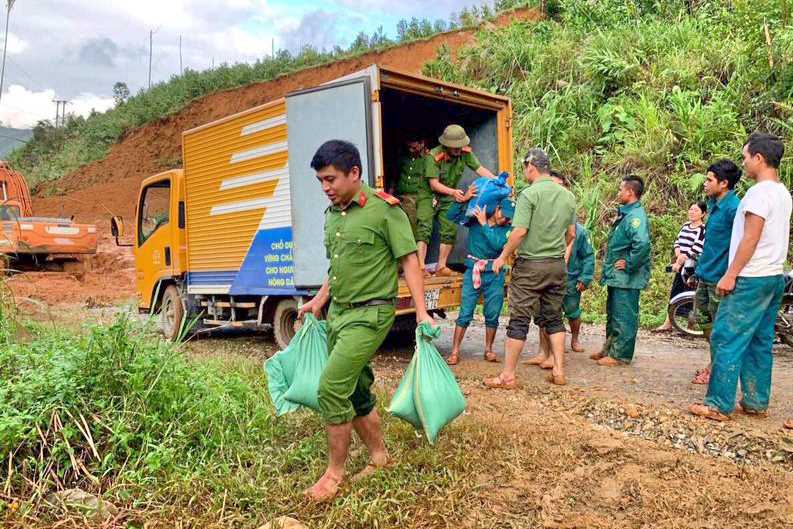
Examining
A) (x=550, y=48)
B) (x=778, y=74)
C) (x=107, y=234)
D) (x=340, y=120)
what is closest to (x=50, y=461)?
(x=340, y=120)

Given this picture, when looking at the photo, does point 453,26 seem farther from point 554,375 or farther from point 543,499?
point 543,499

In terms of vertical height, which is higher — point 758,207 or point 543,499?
point 758,207

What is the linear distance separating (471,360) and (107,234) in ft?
63.7

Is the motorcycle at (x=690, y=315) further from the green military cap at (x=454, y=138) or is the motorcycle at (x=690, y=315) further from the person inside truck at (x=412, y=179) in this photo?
the person inside truck at (x=412, y=179)

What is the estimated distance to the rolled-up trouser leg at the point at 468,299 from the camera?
5875 mm

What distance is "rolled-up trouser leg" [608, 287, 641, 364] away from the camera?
5.55m

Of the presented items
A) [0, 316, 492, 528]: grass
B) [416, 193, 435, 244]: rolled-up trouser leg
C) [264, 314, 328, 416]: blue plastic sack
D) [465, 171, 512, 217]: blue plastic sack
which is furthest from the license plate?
[264, 314, 328, 416]: blue plastic sack

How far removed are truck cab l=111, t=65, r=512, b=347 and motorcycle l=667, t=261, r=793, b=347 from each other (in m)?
2.51

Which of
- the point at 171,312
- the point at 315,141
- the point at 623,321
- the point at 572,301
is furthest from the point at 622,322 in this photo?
the point at 171,312

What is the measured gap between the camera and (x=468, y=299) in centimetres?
589

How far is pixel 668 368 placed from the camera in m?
5.66

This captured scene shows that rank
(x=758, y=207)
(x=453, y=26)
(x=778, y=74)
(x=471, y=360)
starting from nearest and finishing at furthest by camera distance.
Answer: (x=758, y=207), (x=471, y=360), (x=778, y=74), (x=453, y=26)

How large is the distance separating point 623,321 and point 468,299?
139 cm

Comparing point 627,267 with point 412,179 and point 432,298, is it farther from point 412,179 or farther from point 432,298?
point 412,179
